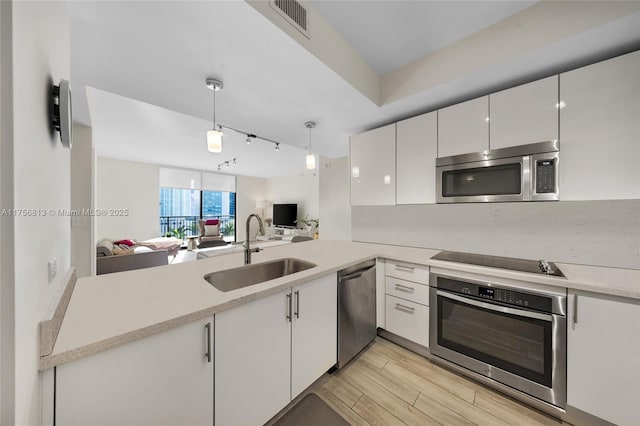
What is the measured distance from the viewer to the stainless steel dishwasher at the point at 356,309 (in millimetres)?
1724

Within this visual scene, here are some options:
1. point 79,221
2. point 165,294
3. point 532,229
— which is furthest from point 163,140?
point 532,229

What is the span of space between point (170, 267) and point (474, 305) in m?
2.19

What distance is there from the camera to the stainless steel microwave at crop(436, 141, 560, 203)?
152cm

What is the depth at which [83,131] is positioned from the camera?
103 inches

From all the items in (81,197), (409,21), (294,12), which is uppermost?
(409,21)

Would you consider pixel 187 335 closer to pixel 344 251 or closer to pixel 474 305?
pixel 344 251

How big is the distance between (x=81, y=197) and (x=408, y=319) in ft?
12.4

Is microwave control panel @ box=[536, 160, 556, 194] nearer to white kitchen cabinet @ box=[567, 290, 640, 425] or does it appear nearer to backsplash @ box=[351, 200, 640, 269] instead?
backsplash @ box=[351, 200, 640, 269]

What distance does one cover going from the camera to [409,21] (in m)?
1.49

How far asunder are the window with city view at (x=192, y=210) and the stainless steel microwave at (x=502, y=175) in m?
7.97

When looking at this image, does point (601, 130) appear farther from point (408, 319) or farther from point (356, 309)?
point (356, 309)

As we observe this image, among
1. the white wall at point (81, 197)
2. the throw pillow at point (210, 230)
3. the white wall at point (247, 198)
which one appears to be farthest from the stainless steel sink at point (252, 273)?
the white wall at point (247, 198)

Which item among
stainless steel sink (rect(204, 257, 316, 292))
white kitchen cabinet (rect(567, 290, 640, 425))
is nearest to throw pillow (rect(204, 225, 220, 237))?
stainless steel sink (rect(204, 257, 316, 292))

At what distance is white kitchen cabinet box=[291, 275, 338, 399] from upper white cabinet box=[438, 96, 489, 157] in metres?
1.51
